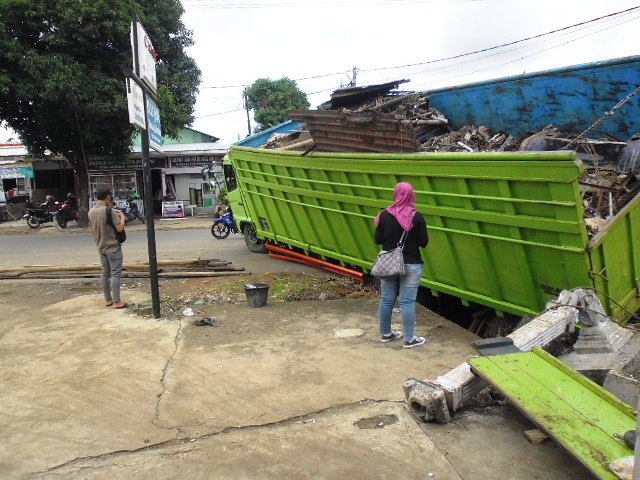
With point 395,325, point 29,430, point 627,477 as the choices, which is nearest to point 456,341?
point 395,325

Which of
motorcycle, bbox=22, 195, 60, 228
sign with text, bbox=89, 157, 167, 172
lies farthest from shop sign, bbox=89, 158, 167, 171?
motorcycle, bbox=22, 195, 60, 228

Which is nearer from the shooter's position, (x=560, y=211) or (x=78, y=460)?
(x=78, y=460)

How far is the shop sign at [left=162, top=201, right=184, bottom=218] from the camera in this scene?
2430 centimetres

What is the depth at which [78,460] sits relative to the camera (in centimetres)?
321

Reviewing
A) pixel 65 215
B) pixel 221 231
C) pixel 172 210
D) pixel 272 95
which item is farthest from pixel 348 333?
pixel 272 95

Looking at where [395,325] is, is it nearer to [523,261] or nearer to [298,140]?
[523,261]

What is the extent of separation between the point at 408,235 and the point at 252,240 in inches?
282

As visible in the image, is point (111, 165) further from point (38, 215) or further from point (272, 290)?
point (272, 290)

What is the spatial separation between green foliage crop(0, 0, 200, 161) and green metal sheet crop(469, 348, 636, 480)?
14534 millimetres

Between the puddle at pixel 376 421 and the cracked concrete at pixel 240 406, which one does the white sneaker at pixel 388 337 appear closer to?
the cracked concrete at pixel 240 406

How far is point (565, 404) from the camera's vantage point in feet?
10.2

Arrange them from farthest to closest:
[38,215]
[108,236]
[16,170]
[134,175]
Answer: [16,170]
[134,175]
[38,215]
[108,236]

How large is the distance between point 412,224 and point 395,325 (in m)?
1.52

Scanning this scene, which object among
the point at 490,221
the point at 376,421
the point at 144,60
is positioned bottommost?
the point at 376,421
